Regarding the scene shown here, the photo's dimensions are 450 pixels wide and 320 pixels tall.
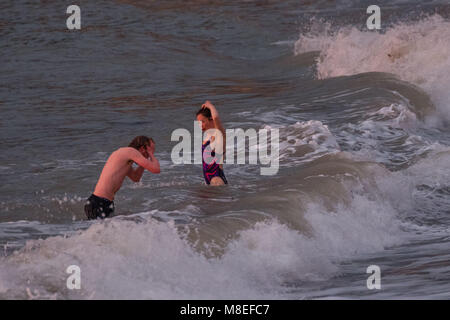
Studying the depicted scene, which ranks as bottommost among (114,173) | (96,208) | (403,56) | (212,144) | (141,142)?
(96,208)

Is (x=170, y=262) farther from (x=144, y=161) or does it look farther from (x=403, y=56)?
(x=403, y=56)

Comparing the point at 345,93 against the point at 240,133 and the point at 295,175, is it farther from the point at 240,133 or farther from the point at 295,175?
the point at 295,175

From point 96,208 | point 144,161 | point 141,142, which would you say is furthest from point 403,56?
point 96,208

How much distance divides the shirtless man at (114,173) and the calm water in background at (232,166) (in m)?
0.30

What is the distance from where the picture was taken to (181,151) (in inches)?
495

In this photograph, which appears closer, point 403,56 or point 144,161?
point 144,161

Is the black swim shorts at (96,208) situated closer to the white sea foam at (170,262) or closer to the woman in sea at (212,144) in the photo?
Result: the white sea foam at (170,262)

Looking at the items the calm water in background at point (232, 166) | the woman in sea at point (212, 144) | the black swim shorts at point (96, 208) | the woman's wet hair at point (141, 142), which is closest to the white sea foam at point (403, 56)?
the calm water in background at point (232, 166)

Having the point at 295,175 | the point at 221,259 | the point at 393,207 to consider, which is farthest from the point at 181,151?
the point at 221,259

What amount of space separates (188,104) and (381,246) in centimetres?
874

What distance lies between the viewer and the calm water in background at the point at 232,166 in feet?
21.4

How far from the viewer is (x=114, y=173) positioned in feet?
27.4

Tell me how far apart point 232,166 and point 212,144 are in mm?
1940
